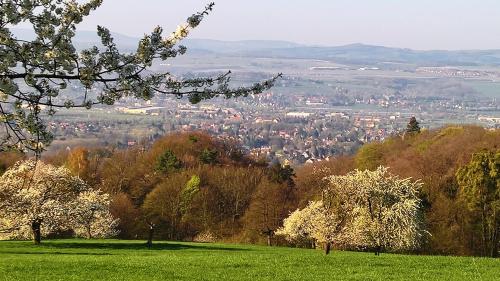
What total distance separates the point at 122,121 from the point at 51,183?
16095 centimetres

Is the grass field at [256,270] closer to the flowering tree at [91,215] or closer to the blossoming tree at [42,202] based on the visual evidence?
the blossoming tree at [42,202]

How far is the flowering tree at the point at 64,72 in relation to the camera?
5.13 m

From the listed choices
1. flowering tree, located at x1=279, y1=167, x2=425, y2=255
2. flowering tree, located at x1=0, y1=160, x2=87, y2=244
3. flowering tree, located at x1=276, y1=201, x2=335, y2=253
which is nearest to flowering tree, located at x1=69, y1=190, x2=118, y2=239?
flowering tree, located at x1=0, y1=160, x2=87, y2=244

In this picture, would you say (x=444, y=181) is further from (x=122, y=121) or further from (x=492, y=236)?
(x=122, y=121)

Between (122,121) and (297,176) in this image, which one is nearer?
(297,176)

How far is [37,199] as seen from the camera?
107 ft

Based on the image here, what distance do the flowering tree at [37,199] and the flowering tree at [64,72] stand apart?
1049 inches

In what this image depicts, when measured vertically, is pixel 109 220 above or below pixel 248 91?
below

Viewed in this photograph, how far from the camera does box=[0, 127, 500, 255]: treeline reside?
46875 mm

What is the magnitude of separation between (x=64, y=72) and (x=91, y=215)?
106 ft

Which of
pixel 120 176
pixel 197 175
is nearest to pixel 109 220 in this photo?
pixel 197 175

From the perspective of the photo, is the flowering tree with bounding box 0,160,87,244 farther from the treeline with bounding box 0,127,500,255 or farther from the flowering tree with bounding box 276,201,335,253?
the treeline with bounding box 0,127,500,255

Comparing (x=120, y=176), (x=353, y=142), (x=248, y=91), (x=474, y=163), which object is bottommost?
(x=353, y=142)

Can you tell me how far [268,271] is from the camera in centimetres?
1672
